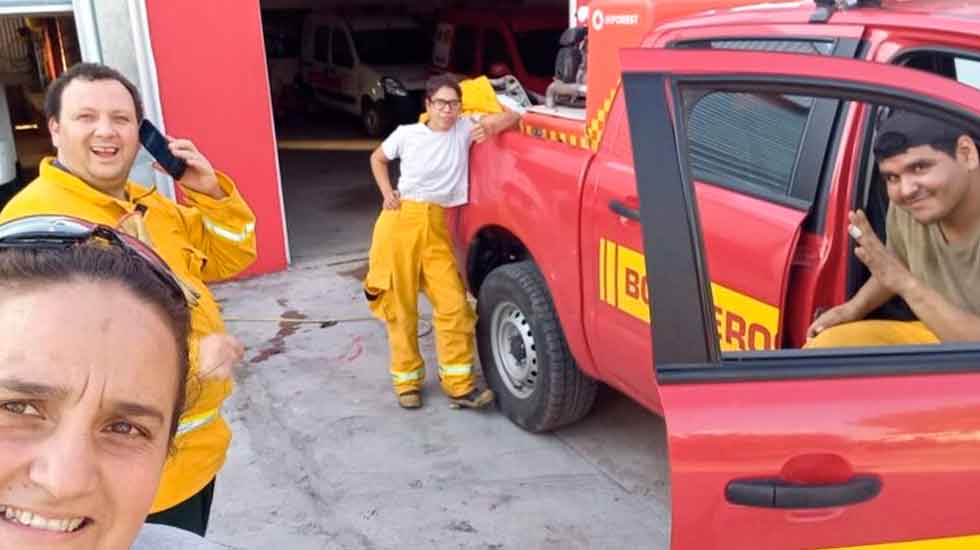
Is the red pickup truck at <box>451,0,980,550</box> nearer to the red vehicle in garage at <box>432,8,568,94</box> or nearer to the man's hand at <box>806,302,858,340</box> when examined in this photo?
the man's hand at <box>806,302,858,340</box>

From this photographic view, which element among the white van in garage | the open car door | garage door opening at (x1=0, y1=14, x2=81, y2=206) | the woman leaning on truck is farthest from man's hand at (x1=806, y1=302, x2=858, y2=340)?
the white van in garage

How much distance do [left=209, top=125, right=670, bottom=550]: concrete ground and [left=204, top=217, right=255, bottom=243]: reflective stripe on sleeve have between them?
53.1 inches

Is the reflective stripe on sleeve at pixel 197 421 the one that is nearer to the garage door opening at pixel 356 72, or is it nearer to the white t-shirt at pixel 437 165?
the white t-shirt at pixel 437 165

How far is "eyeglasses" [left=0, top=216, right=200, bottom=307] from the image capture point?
3.29ft

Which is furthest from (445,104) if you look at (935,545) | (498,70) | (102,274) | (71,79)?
(498,70)

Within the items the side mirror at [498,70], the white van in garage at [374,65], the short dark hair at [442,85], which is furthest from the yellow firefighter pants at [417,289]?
the white van in garage at [374,65]

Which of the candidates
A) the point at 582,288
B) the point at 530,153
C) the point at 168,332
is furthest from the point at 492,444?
the point at 168,332

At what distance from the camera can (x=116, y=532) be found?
94 centimetres

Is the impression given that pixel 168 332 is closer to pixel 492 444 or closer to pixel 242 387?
pixel 492 444

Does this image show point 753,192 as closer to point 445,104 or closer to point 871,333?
point 871,333

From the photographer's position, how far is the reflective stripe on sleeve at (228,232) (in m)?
2.32

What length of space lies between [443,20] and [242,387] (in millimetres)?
8080

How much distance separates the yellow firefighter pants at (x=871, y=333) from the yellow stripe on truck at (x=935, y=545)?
1.79ft

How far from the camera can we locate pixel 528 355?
12.6 ft
